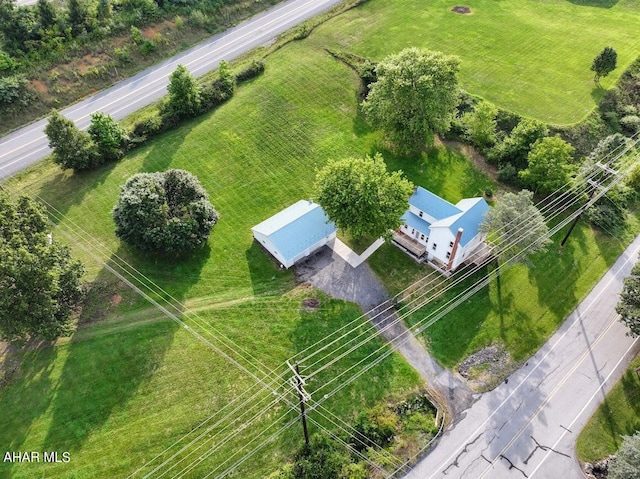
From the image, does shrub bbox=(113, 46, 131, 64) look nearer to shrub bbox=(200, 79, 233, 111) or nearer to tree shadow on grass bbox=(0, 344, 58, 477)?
shrub bbox=(200, 79, 233, 111)

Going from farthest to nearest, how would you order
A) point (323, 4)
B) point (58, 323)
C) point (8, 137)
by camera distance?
point (323, 4), point (8, 137), point (58, 323)

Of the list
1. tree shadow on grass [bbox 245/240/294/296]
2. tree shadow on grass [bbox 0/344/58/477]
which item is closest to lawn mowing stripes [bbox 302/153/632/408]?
tree shadow on grass [bbox 245/240/294/296]

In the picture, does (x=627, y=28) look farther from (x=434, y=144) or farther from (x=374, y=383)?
(x=374, y=383)

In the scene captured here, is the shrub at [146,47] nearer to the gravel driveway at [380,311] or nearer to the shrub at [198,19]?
the shrub at [198,19]

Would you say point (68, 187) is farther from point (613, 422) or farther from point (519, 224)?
point (613, 422)

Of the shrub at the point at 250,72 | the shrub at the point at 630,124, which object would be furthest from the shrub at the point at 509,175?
the shrub at the point at 250,72

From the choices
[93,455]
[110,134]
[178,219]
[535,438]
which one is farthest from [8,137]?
[535,438]

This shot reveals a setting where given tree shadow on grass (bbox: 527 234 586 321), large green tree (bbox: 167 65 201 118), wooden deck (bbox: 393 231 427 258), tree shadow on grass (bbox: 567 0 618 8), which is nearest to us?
tree shadow on grass (bbox: 527 234 586 321)
